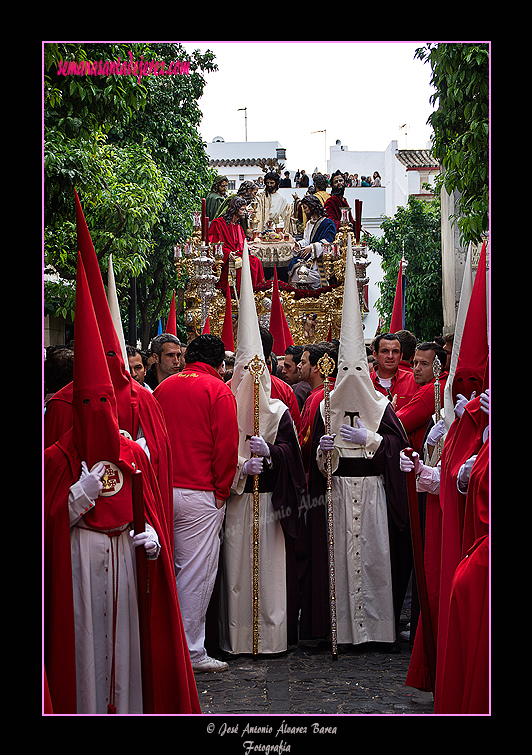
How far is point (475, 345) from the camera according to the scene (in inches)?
167

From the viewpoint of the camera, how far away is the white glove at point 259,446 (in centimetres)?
593

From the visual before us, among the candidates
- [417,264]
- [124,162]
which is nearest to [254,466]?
[124,162]

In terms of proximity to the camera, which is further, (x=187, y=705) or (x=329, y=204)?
(x=329, y=204)

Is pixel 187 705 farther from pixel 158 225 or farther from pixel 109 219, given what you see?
pixel 158 225

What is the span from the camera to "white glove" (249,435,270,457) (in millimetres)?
5926

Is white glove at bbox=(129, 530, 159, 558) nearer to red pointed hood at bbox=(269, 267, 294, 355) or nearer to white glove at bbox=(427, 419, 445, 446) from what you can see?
white glove at bbox=(427, 419, 445, 446)

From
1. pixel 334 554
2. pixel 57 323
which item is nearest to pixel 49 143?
pixel 334 554

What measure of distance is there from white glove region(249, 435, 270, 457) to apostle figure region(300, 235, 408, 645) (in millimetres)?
400

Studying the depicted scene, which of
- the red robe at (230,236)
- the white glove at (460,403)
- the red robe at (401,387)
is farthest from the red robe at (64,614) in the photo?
the red robe at (230,236)

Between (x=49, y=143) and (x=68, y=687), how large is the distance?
585cm

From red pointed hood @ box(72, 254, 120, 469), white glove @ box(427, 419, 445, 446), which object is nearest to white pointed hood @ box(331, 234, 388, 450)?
white glove @ box(427, 419, 445, 446)

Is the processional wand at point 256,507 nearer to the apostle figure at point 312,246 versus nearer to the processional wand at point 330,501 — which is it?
the processional wand at point 330,501

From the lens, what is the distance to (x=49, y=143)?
26.9ft
